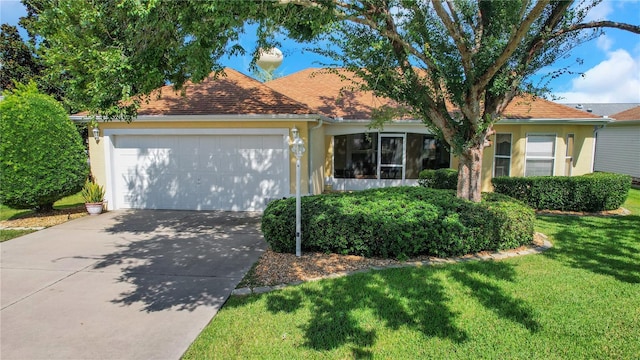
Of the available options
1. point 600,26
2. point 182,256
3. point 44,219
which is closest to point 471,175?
point 600,26

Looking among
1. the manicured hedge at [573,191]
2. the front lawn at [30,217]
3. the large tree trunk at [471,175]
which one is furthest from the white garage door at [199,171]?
the manicured hedge at [573,191]

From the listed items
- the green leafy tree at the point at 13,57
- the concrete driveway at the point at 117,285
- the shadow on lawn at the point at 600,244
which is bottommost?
the concrete driveway at the point at 117,285

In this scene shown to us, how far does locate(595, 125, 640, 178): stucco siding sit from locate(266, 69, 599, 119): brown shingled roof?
28.0 feet

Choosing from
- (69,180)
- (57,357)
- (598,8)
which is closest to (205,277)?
(57,357)

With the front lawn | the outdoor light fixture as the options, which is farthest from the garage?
the front lawn

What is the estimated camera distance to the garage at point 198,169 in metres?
10.6

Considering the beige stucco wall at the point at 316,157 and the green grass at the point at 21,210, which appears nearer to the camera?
the green grass at the point at 21,210

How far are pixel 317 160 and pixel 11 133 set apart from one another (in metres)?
8.58

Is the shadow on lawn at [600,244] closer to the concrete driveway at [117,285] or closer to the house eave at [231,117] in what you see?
the concrete driveway at [117,285]

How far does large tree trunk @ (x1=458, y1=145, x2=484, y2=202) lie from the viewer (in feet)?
24.7

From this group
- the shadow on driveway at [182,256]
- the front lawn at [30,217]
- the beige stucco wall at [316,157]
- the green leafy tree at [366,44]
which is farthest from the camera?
the beige stucco wall at [316,157]

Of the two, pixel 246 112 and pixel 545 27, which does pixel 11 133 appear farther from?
pixel 545 27

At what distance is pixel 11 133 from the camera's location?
900 centimetres

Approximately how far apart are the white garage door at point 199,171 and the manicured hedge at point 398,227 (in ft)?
12.6
